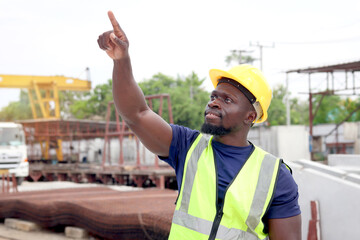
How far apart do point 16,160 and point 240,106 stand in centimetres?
1758

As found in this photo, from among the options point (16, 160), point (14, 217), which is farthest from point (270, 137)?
point (14, 217)


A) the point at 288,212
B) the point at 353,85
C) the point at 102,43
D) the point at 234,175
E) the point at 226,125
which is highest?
the point at 353,85

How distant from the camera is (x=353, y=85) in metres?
20.3

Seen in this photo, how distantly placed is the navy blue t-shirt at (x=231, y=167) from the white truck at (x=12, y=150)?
1712 centimetres

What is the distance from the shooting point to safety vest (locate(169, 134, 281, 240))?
6.72 feet

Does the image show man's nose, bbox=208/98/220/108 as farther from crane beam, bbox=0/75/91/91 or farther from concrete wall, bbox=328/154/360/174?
crane beam, bbox=0/75/91/91

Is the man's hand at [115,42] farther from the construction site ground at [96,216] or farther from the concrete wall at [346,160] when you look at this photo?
the concrete wall at [346,160]

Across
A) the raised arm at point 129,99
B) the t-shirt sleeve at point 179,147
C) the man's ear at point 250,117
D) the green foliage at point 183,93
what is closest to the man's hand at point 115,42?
the raised arm at point 129,99

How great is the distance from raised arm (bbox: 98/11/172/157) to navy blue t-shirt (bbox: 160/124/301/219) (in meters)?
0.07

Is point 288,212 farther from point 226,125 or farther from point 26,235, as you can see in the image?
point 26,235

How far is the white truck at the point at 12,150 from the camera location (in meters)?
18.1

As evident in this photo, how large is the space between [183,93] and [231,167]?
38032 mm

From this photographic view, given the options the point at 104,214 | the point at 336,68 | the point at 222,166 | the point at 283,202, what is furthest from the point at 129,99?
the point at 336,68

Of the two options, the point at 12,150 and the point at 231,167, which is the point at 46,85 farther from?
the point at 231,167
